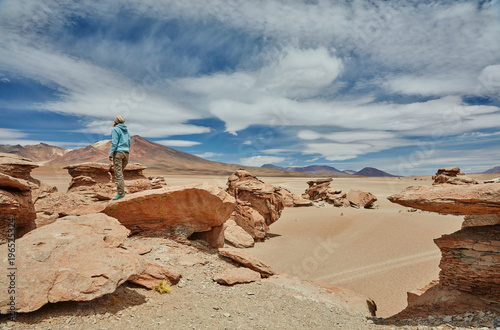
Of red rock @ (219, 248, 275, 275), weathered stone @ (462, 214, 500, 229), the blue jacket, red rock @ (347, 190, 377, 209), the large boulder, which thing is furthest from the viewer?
red rock @ (347, 190, 377, 209)

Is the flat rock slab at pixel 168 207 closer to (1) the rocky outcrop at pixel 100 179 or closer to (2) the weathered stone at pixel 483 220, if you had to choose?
(1) the rocky outcrop at pixel 100 179

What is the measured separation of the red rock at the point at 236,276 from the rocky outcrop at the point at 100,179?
8.06 metres

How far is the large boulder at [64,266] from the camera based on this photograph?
3793mm

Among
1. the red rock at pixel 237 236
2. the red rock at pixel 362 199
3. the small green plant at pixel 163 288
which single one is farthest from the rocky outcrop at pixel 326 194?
the small green plant at pixel 163 288

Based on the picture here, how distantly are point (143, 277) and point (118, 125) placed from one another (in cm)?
479

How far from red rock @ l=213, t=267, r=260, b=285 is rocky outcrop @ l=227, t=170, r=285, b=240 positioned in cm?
665

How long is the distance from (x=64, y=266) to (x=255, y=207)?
436 inches

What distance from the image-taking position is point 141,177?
13.9m

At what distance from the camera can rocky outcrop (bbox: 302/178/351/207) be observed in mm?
23859

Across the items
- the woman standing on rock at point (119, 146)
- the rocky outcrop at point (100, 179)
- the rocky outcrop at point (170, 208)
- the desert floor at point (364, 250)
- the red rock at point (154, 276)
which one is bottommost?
the desert floor at point (364, 250)

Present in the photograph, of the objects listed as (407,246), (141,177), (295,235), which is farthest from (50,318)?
(407,246)

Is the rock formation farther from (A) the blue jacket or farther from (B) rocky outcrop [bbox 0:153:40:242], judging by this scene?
(B) rocky outcrop [bbox 0:153:40:242]

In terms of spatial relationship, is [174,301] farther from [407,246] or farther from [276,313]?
[407,246]

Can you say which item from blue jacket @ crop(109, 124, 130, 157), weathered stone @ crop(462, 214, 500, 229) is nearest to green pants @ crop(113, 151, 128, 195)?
blue jacket @ crop(109, 124, 130, 157)
